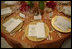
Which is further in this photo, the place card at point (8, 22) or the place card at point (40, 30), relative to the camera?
the place card at point (8, 22)

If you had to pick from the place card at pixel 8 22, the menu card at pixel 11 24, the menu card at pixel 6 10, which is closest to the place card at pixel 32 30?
the menu card at pixel 11 24

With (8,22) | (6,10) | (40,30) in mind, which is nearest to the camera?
(40,30)

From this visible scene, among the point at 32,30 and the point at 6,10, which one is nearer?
the point at 32,30

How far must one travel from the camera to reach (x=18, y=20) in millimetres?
1538

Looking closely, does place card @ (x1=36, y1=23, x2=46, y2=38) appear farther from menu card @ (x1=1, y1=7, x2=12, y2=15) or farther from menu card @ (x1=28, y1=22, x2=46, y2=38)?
menu card @ (x1=1, y1=7, x2=12, y2=15)

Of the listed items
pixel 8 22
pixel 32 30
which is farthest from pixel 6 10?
pixel 32 30

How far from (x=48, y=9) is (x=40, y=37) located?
57 centimetres

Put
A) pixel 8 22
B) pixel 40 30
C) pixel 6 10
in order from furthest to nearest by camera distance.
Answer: pixel 6 10 → pixel 8 22 → pixel 40 30

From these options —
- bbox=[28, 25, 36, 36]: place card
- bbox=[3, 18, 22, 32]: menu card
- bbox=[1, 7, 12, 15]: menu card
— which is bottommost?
bbox=[28, 25, 36, 36]: place card

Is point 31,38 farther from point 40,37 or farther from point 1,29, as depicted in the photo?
point 1,29

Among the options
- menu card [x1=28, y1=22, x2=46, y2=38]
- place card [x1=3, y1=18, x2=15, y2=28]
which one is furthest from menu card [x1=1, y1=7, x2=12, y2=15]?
menu card [x1=28, y1=22, x2=46, y2=38]

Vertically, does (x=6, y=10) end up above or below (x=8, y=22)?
above

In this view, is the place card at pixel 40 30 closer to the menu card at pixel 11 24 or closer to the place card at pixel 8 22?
the menu card at pixel 11 24

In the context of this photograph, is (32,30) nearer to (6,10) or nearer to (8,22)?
(8,22)
